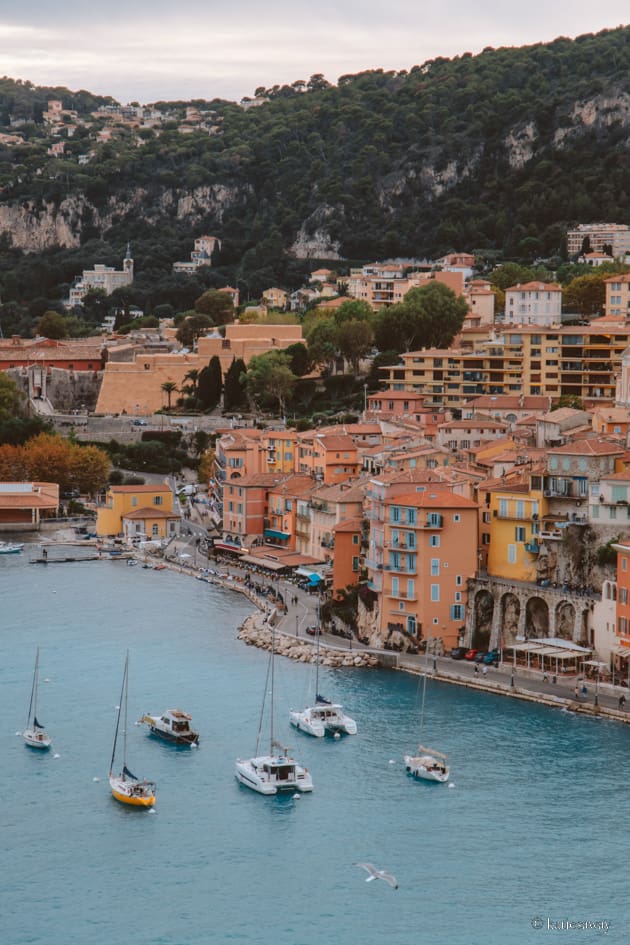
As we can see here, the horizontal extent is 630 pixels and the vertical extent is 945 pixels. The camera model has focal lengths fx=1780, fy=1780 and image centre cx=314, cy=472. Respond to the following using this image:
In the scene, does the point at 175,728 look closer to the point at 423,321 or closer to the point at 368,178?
the point at 423,321

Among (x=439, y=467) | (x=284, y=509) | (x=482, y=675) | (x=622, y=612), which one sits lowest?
(x=482, y=675)

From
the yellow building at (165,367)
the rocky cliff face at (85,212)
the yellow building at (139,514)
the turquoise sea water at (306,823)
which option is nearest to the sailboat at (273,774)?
the turquoise sea water at (306,823)

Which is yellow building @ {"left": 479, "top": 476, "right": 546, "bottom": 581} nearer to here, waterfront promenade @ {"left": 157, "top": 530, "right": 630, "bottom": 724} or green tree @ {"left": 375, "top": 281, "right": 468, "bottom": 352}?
waterfront promenade @ {"left": 157, "top": 530, "right": 630, "bottom": 724}

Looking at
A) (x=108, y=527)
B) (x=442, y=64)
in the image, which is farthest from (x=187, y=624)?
(x=442, y=64)

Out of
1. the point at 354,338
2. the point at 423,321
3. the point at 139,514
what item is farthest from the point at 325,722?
the point at 423,321

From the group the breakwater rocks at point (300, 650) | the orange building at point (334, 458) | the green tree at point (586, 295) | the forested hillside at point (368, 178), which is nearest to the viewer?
the breakwater rocks at point (300, 650)

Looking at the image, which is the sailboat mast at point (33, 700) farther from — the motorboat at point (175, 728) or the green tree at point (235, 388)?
the green tree at point (235, 388)
